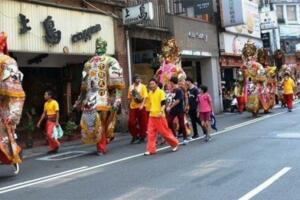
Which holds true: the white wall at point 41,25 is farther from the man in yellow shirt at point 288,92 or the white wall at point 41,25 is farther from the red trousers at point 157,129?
the man in yellow shirt at point 288,92

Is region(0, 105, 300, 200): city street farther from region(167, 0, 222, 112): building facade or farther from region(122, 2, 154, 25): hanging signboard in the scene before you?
region(167, 0, 222, 112): building facade

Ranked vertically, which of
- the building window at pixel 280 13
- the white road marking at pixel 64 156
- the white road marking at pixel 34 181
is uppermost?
the building window at pixel 280 13

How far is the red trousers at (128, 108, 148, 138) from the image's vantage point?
15508 millimetres

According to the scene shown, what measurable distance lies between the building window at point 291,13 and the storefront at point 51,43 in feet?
136

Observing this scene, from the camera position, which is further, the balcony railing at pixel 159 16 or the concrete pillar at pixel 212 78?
the concrete pillar at pixel 212 78

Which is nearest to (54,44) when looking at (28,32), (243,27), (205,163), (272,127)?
(28,32)

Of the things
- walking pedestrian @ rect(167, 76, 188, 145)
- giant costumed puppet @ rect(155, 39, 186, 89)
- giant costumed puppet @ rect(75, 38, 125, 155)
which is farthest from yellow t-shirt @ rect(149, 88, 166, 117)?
giant costumed puppet @ rect(155, 39, 186, 89)

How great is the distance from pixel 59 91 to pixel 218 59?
41.6 feet

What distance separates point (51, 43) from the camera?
1694cm

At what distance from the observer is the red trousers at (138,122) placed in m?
15.5

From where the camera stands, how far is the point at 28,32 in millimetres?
16047

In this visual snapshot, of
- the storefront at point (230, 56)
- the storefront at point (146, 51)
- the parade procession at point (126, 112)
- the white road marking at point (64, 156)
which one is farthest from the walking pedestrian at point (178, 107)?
the storefront at point (230, 56)

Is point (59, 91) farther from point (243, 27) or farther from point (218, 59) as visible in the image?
point (243, 27)

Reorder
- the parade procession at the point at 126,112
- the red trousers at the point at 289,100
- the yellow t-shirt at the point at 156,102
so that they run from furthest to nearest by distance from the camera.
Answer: the red trousers at the point at 289,100
the yellow t-shirt at the point at 156,102
the parade procession at the point at 126,112
